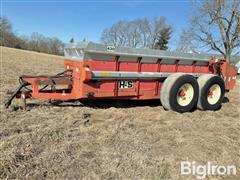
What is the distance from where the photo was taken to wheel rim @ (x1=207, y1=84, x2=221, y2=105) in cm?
593

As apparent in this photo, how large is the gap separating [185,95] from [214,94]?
1.02m

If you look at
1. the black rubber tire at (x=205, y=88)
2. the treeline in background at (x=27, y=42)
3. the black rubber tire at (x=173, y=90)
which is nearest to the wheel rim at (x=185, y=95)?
the black rubber tire at (x=173, y=90)

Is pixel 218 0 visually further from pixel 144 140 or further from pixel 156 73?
pixel 144 140

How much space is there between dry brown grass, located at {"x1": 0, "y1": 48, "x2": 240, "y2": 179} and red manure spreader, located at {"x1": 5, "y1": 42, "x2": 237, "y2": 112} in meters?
0.33

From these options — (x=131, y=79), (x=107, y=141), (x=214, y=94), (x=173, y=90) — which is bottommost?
(x=107, y=141)

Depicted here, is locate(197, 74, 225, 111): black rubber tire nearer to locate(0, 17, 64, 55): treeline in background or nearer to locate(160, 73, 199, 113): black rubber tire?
locate(160, 73, 199, 113): black rubber tire

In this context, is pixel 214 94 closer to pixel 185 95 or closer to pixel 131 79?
pixel 185 95

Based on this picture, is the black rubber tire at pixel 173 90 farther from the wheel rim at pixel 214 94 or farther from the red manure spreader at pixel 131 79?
the wheel rim at pixel 214 94

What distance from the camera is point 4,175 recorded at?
2.47 m

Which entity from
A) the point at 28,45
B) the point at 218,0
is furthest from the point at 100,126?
the point at 28,45

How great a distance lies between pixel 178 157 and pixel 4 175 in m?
2.08

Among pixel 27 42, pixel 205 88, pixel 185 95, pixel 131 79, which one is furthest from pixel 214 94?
pixel 27 42

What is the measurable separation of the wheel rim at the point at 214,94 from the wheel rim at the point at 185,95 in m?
0.67

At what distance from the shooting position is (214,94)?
6039 millimetres
